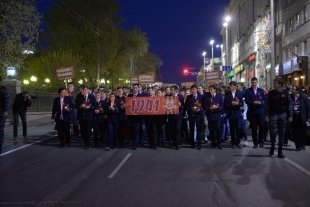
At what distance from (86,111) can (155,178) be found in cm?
631

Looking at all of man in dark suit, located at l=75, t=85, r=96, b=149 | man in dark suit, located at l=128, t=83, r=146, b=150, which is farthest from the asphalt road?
man in dark suit, located at l=75, t=85, r=96, b=149

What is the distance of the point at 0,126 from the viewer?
13.9 m

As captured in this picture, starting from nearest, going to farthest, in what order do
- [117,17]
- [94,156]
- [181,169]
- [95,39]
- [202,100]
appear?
[181,169] → [94,156] → [202,100] → [95,39] → [117,17]

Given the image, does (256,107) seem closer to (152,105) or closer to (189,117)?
(189,117)

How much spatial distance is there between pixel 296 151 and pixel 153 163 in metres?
4.30

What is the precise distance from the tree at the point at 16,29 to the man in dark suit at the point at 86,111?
5690 mm

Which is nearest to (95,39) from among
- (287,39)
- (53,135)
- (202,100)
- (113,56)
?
(113,56)

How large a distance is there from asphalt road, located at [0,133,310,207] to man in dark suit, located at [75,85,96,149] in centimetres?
109

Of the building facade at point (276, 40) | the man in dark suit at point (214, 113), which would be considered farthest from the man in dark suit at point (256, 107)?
the building facade at point (276, 40)

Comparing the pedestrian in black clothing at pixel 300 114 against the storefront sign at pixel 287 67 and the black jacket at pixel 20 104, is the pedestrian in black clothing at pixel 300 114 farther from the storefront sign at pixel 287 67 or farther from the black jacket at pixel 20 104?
the storefront sign at pixel 287 67

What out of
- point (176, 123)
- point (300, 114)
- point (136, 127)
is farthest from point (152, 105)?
point (300, 114)

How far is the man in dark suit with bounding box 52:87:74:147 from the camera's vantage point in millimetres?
16312

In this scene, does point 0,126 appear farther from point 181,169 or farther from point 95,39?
point 95,39

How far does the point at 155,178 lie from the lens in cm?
1017
